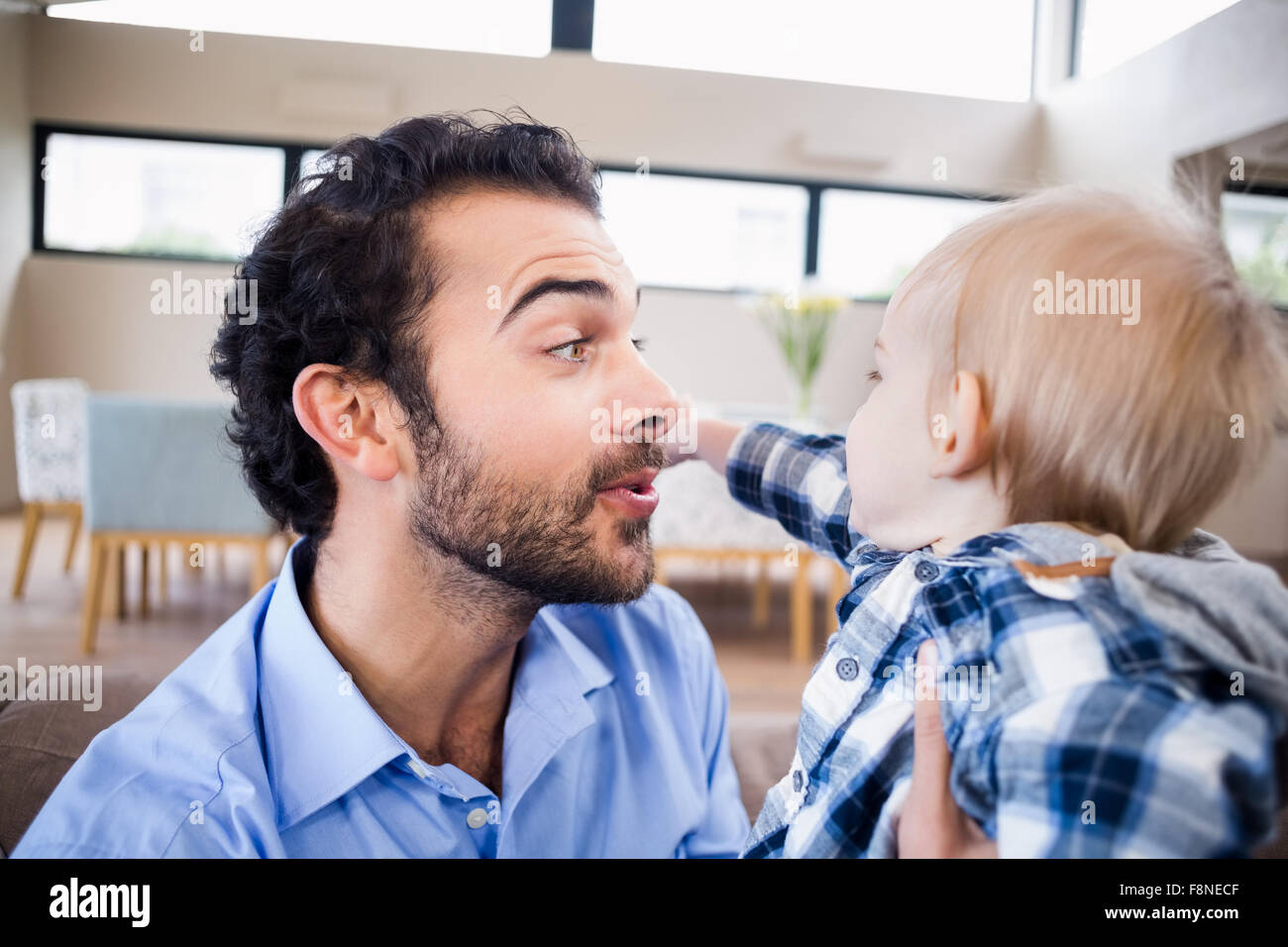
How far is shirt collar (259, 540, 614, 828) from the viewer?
653 mm

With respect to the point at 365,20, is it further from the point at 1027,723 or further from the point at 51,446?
the point at 51,446

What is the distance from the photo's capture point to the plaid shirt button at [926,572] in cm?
49

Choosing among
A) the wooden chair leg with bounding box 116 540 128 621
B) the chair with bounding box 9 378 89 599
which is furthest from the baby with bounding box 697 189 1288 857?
the chair with bounding box 9 378 89 599

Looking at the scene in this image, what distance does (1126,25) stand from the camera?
76 cm

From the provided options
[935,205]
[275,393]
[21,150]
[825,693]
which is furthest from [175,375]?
[935,205]

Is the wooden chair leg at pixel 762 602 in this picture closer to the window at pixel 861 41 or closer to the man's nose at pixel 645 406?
the window at pixel 861 41

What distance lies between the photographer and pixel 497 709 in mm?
867

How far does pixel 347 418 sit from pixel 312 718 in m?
0.26

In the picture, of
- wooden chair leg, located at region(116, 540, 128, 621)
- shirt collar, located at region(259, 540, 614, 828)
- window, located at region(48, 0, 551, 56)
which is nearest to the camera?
shirt collar, located at region(259, 540, 614, 828)

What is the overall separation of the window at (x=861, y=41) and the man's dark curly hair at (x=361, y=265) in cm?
13

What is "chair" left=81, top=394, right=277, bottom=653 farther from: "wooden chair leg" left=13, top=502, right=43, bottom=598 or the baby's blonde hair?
the baby's blonde hair

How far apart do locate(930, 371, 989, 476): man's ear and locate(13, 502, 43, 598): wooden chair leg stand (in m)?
2.70
